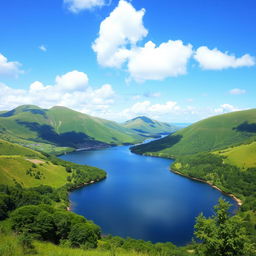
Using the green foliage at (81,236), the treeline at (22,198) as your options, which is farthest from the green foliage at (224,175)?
the treeline at (22,198)

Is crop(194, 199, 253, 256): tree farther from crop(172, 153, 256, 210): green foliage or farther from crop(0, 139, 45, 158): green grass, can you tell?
crop(0, 139, 45, 158): green grass

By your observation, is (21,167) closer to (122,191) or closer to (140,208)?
(122,191)

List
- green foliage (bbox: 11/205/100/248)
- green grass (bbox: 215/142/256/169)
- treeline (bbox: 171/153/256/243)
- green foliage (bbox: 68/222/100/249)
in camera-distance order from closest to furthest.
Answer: green foliage (bbox: 11/205/100/248), green foliage (bbox: 68/222/100/249), treeline (bbox: 171/153/256/243), green grass (bbox: 215/142/256/169)

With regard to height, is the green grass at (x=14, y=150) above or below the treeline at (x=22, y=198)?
above

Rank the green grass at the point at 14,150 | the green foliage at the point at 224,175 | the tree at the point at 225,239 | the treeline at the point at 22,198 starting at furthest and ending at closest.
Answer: the green grass at the point at 14,150
the green foliage at the point at 224,175
the treeline at the point at 22,198
the tree at the point at 225,239

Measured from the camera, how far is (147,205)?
100562mm

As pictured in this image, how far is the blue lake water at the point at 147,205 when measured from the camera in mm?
75625

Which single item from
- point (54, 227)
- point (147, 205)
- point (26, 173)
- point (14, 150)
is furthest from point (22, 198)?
point (14, 150)

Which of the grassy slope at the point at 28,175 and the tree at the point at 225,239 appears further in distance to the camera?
the grassy slope at the point at 28,175

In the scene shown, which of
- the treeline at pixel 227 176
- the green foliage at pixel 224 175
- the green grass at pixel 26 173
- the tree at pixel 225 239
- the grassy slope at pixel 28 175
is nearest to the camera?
the tree at pixel 225 239

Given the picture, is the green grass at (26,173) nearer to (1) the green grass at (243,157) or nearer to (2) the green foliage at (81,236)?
(2) the green foliage at (81,236)

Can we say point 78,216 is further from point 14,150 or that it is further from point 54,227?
point 14,150

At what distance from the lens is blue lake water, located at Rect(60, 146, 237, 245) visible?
248 ft

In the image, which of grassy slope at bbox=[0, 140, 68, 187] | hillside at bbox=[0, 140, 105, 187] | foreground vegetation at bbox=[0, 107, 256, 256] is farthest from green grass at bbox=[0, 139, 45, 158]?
grassy slope at bbox=[0, 140, 68, 187]
